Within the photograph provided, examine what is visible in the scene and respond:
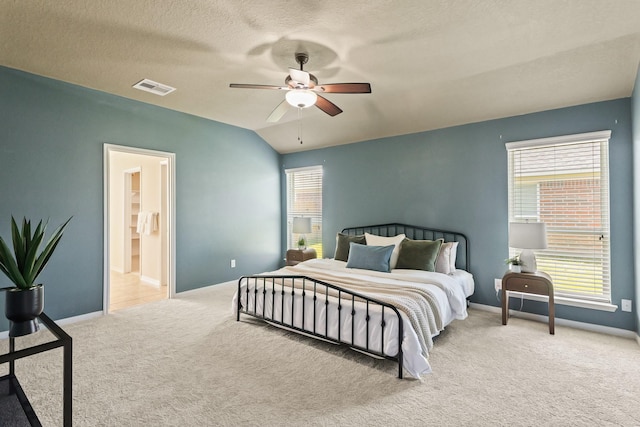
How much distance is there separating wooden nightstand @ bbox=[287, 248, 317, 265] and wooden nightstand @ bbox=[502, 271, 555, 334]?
3.10 metres

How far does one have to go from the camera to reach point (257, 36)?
2729mm

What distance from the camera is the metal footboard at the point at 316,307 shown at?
2742 mm

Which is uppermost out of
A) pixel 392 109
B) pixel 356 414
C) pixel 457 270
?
pixel 392 109

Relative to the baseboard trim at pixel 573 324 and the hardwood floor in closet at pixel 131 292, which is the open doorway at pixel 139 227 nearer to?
the hardwood floor in closet at pixel 131 292

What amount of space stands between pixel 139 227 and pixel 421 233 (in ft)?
17.0

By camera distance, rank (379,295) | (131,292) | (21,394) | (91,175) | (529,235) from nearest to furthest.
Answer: (21,394)
(379,295)
(529,235)
(91,175)
(131,292)

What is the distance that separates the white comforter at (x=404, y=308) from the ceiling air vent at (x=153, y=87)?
2708 millimetres

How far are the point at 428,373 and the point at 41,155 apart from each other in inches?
182

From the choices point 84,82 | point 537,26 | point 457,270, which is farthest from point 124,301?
point 537,26

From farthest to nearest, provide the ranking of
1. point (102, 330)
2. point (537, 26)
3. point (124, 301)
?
point (124, 301) < point (102, 330) < point (537, 26)

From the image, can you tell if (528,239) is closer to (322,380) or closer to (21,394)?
(322,380)

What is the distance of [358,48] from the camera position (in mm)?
2902

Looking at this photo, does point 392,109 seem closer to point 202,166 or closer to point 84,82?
point 202,166

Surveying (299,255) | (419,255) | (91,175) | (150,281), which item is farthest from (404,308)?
(150,281)
